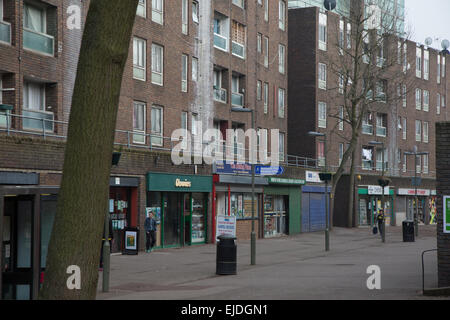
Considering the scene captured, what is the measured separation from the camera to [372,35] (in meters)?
44.2

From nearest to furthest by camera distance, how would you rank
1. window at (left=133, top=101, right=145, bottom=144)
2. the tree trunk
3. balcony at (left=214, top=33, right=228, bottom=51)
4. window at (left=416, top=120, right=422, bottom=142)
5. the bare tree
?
the tree trunk → window at (left=133, top=101, right=145, bottom=144) → balcony at (left=214, top=33, right=228, bottom=51) → the bare tree → window at (left=416, top=120, right=422, bottom=142)

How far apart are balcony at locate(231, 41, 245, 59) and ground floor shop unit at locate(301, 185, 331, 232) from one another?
10.5 m

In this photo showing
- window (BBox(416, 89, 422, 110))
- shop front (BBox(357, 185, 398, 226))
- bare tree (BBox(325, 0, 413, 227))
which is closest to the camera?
bare tree (BBox(325, 0, 413, 227))

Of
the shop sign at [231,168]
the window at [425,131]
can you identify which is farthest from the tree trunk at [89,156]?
the window at [425,131]

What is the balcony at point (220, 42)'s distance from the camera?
36.8 metres

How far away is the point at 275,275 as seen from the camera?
60.6 ft

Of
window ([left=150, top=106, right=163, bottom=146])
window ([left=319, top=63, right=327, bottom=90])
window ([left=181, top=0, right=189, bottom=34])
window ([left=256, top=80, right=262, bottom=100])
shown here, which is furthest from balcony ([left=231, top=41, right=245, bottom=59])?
window ([left=319, top=63, right=327, bottom=90])

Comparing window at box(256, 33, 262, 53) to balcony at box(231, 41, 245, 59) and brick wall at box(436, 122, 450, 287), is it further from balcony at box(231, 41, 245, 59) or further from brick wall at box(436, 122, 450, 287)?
brick wall at box(436, 122, 450, 287)

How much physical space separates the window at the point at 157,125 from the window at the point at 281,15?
16062 mm

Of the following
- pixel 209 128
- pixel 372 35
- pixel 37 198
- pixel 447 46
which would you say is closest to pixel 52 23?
pixel 209 128

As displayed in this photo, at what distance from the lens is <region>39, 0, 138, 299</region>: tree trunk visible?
6.38 m

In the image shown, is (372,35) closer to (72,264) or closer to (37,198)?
(37,198)

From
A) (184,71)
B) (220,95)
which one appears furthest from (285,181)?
(184,71)

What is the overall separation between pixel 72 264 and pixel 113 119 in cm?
145
